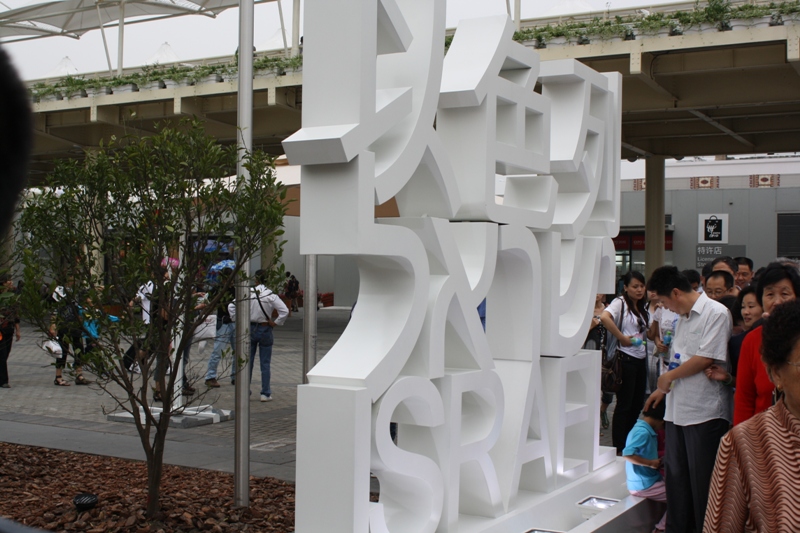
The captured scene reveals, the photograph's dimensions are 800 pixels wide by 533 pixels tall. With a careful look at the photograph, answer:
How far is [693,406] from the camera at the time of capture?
5.59m

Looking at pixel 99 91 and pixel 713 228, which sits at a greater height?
pixel 99 91

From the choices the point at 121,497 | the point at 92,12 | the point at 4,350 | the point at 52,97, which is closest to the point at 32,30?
the point at 92,12

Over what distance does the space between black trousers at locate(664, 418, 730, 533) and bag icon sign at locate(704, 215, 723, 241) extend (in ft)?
85.3

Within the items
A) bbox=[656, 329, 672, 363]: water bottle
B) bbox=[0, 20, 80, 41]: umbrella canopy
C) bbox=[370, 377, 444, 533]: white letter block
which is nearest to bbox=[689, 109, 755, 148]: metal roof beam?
bbox=[656, 329, 672, 363]: water bottle

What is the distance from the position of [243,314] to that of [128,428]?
4606 millimetres

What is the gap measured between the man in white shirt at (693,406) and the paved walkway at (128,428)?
3.27 meters

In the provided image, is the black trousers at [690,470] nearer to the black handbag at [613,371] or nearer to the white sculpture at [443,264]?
the white sculpture at [443,264]

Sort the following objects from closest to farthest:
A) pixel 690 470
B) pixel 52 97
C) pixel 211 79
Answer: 1. pixel 690 470
2. pixel 211 79
3. pixel 52 97

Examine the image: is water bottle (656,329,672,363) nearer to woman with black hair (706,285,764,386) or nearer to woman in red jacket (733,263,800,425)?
woman with black hair (706,285,764,386)

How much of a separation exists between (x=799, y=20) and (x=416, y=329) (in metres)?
11.7

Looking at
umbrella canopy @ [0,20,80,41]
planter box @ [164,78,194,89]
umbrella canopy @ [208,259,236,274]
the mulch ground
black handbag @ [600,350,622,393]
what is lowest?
the mulch ground

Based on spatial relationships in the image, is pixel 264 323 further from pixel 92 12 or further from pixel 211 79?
pixel 92 12

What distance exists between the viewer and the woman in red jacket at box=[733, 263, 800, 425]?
4.49 metres

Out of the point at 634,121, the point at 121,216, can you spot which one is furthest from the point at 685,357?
the point at 634,121
